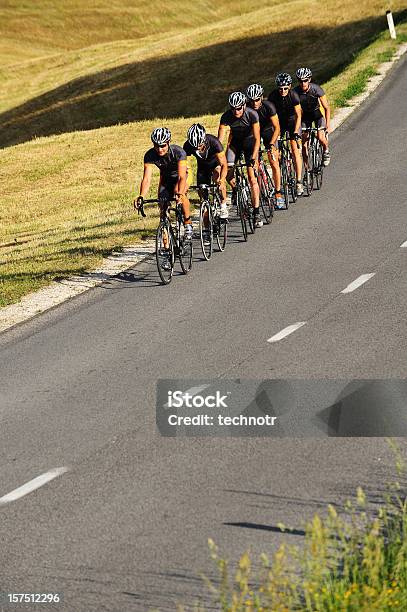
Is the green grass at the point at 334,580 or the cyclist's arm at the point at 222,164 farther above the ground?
the cyclist's arm at the point at 222,164

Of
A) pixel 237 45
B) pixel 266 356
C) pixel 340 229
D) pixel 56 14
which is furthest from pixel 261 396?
pixel 56 14

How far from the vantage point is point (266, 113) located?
18969mm

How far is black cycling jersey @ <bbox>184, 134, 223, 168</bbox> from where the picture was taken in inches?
667

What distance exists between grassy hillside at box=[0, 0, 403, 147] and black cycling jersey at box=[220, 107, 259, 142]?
1156 inches

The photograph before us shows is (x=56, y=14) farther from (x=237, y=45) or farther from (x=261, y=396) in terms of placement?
(x=261, y=396)

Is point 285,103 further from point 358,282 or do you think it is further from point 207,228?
point 358,282

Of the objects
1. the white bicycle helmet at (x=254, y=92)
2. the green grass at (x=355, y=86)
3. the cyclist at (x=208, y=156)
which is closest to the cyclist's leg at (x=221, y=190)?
the cyclist at (x=208, y=156)

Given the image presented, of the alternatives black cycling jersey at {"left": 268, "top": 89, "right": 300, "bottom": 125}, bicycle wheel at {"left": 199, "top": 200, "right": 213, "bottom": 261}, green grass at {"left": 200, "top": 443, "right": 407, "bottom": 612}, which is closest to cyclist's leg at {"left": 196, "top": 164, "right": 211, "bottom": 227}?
bicycle wheel at {"left": 199, "top": 200, "right": 213, "bottom": 261}

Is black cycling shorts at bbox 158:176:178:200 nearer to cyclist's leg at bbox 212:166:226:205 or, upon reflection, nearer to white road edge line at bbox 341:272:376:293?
cyclist's leg at bbox 212:166:226:205

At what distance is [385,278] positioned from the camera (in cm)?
1474

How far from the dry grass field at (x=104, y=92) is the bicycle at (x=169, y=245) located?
5.76ft

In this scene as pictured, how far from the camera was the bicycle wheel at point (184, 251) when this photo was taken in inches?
640

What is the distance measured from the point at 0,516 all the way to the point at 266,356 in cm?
408

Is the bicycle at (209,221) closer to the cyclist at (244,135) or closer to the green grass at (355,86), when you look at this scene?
the cyclist at (244,135)
